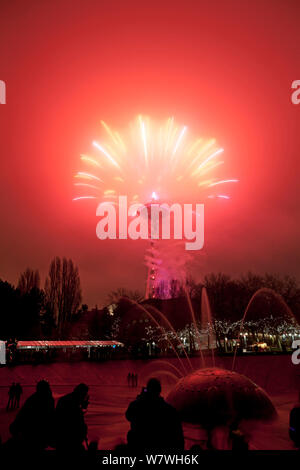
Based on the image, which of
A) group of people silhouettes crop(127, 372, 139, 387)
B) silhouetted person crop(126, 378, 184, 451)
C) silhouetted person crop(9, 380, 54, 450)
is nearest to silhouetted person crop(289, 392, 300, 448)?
silhouetted person crop(126, 378, 184, 451)

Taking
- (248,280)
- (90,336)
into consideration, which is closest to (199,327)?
(248,280)

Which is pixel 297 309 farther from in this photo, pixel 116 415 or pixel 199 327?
pixel 116 415

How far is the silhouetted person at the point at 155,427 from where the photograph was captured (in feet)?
14.6

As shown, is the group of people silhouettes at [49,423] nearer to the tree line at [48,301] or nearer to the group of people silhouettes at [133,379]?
the group of people silhouettes at [133,379]

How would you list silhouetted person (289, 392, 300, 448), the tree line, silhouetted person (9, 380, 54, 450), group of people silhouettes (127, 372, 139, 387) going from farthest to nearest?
the tree line
group of people silhouettes (127, 372, 139, 387)
silhouetted person (289, 392, 300, 448)
silhouetted person (9, 380, 54, 450)

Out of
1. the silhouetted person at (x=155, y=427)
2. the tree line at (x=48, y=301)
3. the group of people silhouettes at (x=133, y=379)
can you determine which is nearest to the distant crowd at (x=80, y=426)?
the silhouetted person at (x=155, y=427)

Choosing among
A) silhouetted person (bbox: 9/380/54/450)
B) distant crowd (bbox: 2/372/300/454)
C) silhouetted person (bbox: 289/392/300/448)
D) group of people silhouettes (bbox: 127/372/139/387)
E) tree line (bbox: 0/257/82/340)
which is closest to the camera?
distant crowd (bbox: 2/372/300/454)

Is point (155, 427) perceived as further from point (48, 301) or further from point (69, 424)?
point (48, 301)

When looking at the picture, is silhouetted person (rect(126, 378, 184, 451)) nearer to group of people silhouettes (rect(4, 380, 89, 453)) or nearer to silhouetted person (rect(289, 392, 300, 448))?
group of people silhouettes (rect(4, 380, 89, 453))

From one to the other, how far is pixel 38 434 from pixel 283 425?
25.8 ft

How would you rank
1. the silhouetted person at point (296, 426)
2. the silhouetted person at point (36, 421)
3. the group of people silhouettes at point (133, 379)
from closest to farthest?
the silhouetted person at point (36, 421), the silhouetted person at point (296, 426), the group of people silhouettes at point (133, 379)

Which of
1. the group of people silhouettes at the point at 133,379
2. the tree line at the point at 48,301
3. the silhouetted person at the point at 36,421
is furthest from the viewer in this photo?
the tree line at the point at 48,301

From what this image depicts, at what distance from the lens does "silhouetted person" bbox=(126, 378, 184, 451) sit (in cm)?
444
